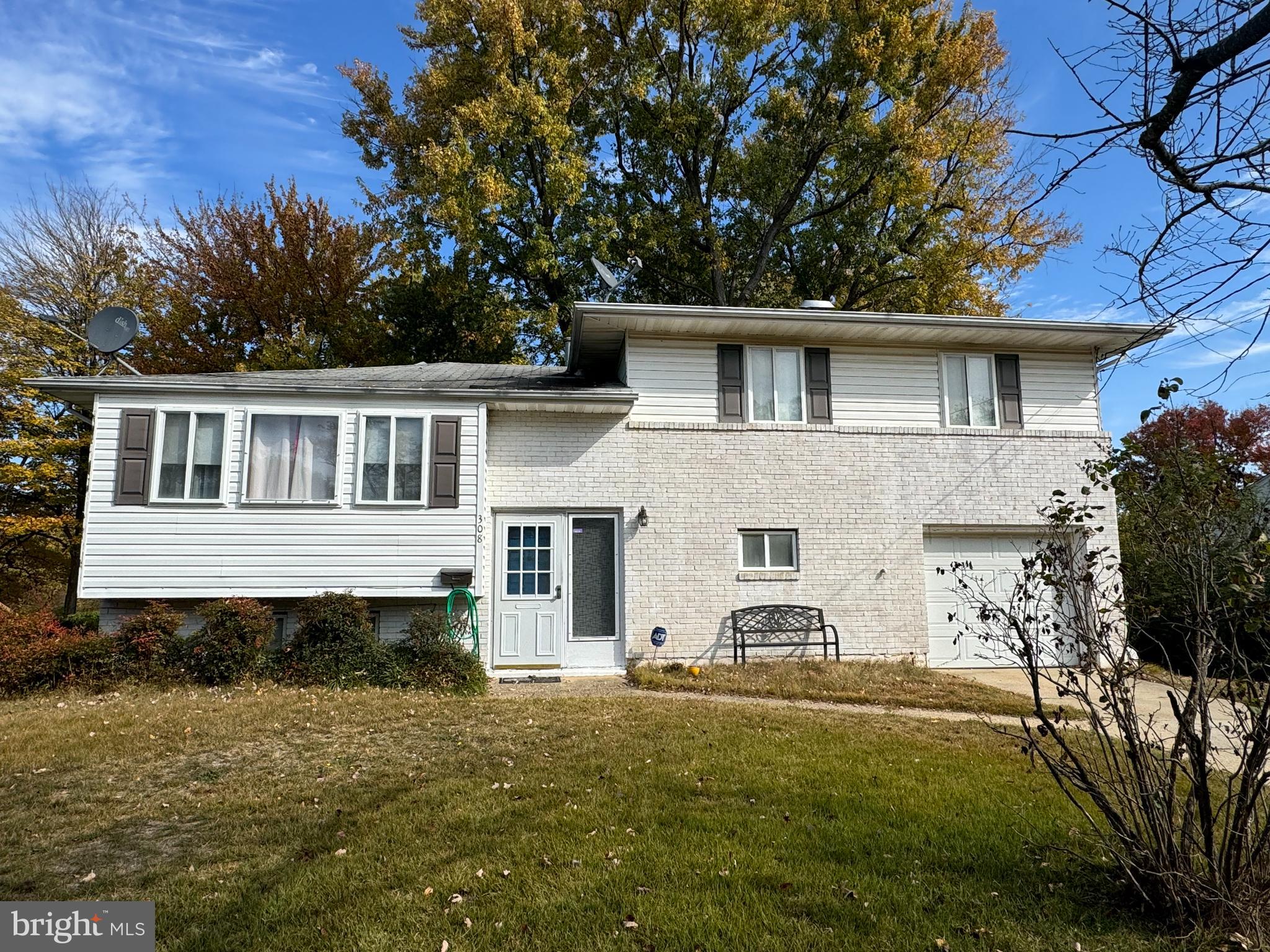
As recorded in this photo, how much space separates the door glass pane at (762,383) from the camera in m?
11.7

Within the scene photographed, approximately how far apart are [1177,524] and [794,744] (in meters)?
3.97

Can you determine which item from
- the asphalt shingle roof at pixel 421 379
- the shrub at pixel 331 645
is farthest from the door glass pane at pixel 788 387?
the shrub at pixel 331 645

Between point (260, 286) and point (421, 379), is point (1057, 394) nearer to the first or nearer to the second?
point (421, 379)

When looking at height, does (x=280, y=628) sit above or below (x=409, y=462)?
below

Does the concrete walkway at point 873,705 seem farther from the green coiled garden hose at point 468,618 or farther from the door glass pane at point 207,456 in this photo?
the door glass pane at point 207,456

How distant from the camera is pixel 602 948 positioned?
3119 mm

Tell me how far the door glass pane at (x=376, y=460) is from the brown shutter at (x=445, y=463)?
63 centimetres

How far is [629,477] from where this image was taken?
11203 mm

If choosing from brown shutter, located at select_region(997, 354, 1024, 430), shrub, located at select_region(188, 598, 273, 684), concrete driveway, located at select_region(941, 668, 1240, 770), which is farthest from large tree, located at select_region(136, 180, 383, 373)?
concrete driveway, located at select_region(941, 668, 1240, 770)

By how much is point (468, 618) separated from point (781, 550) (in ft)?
15.8

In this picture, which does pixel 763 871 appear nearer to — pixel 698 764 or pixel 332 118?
pixel 698 764

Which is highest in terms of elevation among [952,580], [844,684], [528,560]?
[528,560]

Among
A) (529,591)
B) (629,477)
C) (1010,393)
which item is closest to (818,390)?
(1010,393)

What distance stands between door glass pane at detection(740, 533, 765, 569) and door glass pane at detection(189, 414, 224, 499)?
297 inches
